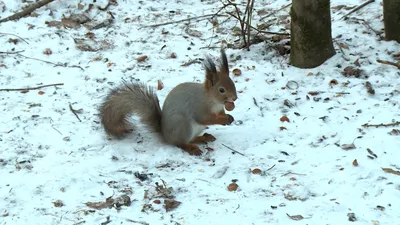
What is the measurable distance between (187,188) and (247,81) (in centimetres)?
158

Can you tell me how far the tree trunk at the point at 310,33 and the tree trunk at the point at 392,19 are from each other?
1.68 ft

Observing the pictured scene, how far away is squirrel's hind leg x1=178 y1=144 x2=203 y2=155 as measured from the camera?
340cm

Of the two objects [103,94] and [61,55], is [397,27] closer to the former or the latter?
[103,94]

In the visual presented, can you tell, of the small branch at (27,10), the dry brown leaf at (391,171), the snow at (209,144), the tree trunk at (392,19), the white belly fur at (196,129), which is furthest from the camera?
the small branch at (27,10)

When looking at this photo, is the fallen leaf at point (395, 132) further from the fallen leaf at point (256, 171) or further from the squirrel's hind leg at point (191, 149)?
the squirrel's hind leg at point (191, 149)

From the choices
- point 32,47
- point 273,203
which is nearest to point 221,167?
point 273,203

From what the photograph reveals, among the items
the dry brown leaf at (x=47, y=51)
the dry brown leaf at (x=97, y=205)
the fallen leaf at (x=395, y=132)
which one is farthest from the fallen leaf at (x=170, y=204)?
the dry brown leaf at (x=47, y=51)

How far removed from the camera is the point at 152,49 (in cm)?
491

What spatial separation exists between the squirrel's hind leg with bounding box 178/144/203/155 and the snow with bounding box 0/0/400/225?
0.04 metres

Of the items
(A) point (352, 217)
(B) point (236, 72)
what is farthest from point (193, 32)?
(A) point (352, 217)

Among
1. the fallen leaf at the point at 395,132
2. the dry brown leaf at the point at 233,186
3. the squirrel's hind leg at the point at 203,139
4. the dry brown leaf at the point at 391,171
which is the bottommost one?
the dry brown leaf at the point at 391,171

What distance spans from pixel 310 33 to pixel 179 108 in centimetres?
153

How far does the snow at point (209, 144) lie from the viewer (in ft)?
8.96

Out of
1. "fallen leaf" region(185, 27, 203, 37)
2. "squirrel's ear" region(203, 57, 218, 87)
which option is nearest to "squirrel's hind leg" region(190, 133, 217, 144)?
"squirrel's ear" region(203, 57, 218, 87)
